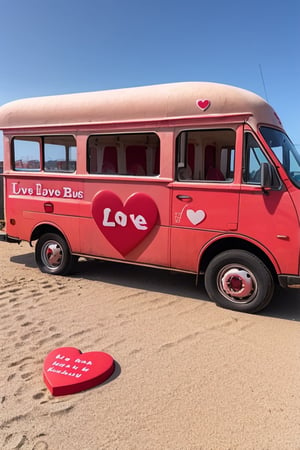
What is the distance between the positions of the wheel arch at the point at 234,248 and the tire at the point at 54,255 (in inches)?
93.6

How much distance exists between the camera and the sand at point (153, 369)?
248 cm

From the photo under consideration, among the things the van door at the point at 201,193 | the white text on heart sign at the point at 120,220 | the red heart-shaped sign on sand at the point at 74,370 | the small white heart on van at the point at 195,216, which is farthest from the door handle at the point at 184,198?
the red heart-shaped sign on sand at the point at 74,370

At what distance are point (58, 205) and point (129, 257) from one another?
5.06ft

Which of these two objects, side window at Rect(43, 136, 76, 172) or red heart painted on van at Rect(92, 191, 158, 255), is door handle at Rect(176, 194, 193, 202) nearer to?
red heart painted on van at Rect(92, 191, 158, 255)

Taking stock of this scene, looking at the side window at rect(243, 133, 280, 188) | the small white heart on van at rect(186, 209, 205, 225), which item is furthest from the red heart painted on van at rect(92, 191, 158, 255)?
the side window at rect(243, 133, 280, 188)

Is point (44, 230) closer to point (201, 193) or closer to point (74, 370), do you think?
point (201, 193)

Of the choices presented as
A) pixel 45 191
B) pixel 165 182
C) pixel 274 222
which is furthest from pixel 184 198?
pixel 45 191

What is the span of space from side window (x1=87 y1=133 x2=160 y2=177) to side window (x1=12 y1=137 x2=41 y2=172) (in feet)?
3.56

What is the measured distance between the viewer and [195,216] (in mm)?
4805

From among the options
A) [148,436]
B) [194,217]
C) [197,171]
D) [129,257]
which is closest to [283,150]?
[197,171]

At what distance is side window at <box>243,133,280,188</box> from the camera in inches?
172

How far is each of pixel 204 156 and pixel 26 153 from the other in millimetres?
3127

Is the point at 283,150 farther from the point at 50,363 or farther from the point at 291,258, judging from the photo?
the point at 50,363

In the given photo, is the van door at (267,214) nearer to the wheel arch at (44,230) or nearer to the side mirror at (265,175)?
the side mirror at (265,175)
